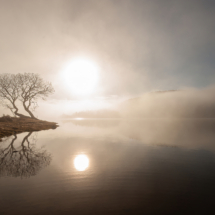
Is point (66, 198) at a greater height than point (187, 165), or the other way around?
point (187, 165)

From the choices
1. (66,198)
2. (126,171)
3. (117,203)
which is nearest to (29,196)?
(66,198)

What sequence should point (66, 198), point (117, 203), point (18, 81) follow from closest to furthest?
point (117, 203), point (66, 198), point (18, 81)

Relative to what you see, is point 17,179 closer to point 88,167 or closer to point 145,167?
point 88,167

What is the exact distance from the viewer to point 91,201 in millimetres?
6836

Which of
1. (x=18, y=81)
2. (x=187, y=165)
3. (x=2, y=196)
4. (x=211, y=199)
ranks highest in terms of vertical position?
(x=18, y=81)

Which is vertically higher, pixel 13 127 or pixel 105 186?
pixel 13 127

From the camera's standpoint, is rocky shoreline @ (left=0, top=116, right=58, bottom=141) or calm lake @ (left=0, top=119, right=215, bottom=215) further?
rocky shoreline @ (left=0, top=116, right=58, bottom=141)

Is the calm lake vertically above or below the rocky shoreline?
below

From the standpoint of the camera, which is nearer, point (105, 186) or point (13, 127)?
point (105, 186)

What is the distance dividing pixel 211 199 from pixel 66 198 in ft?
28.2

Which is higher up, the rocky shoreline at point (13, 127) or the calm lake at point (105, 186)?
the rocky shoreline at point (13, 127)

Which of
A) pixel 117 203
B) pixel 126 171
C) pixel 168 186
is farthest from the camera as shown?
pixel 126 171

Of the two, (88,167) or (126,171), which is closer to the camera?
(126,171)

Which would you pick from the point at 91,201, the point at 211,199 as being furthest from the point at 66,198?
the point at 211,199
